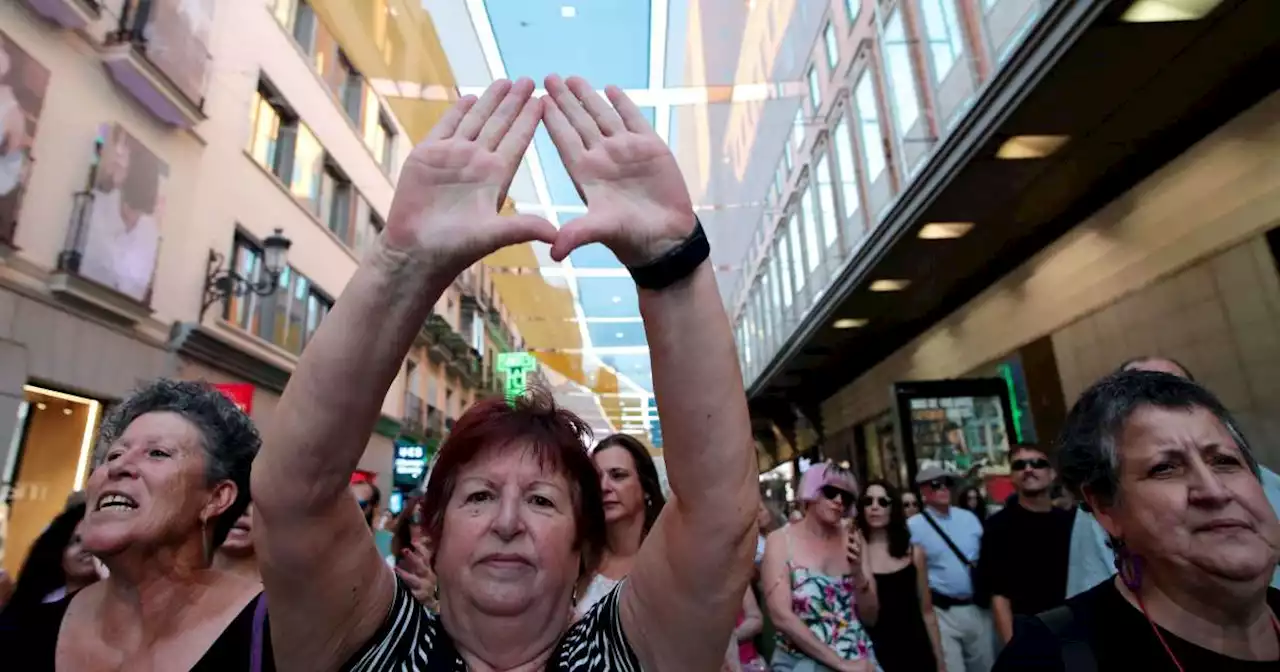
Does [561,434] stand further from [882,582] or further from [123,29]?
[123,29]

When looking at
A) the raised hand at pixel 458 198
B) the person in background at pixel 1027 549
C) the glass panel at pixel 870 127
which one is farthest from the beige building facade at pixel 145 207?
the raised hand at pixel 458 198

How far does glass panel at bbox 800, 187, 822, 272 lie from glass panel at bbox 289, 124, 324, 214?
9766 mm

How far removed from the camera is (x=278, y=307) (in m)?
12.0

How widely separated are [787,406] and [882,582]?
51.5ft

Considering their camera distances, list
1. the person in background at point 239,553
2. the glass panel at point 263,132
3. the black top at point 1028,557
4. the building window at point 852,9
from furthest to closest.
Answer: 1. the glass panel at point 263,132
2. the building window at point 852,9
3. the black top at point 1028,557
4. the person in background at point 239,553

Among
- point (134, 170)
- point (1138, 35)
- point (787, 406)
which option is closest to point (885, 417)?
point (787, 406)

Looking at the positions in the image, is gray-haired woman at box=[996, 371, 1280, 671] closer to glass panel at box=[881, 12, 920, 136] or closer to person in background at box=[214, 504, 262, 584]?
person in background at box=[214, 504, 262, 584]

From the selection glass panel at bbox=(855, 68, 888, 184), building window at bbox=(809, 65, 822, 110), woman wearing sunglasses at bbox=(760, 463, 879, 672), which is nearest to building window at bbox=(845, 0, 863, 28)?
glass panel at bbox=(855, 68, 888, 184)

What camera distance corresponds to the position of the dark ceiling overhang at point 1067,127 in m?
4.88

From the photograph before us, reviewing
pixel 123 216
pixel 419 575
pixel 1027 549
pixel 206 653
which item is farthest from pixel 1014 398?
pixel 123 216

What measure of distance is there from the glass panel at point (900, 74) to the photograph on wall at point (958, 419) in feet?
10.9

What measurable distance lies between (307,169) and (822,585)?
13048 millimetres

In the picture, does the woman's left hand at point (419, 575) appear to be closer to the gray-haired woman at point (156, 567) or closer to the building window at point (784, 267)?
the gray-haired woman at point (156, 567)

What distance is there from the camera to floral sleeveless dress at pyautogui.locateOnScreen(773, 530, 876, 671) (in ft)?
9.88
